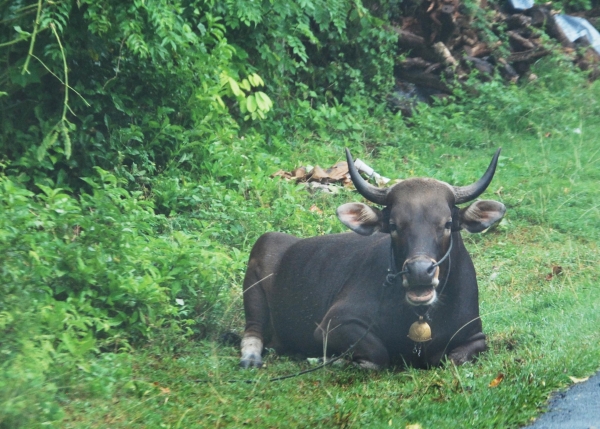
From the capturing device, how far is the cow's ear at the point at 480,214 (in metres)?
6.54

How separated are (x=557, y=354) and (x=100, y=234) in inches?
123

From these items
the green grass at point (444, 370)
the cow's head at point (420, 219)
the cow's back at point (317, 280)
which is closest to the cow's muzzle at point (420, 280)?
the cow's head at point (420, 219)

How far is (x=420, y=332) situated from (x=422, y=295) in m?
0.36

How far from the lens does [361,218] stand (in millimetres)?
6641

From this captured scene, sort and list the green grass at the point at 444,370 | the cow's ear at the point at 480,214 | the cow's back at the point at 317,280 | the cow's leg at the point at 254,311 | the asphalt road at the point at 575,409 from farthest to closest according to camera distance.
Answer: the cow's leg at the point at 254,311, the cow's back at the point at 317,280, the cow's ear at the point at 480,214, the green grass at the point at 444,370, the asphalt road at the point at 575,409

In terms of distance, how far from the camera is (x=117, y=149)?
30.0 ft

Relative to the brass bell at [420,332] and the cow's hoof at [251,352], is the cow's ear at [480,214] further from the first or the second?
the cow's hoof at [251,352]

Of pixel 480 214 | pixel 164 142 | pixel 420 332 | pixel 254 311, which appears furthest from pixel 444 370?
pixel 164 142

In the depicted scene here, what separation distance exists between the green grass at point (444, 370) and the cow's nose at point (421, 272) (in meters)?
0.58

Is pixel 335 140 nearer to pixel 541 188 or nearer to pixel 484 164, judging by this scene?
pixel 484 164

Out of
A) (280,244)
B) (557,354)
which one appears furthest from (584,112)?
(557,354)

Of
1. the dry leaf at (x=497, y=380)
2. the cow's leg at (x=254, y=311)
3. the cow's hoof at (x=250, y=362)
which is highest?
the dry leaf at (x=497, y=380)

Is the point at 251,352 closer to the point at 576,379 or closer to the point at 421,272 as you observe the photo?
the point at 421,272

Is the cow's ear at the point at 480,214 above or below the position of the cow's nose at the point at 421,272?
above
